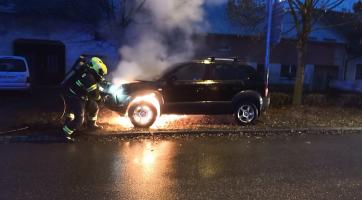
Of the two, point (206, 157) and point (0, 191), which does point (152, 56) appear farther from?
point (0, 191)

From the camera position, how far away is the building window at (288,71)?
22641 mm

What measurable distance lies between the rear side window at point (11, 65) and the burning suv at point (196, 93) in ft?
19.6

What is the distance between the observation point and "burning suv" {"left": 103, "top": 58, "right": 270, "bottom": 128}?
8719 mm

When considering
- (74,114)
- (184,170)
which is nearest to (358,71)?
(74,114)

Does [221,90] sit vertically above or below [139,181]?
above

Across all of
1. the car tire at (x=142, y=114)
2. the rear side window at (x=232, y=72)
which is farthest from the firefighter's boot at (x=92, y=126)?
the rear side window at (x=232, y=72)

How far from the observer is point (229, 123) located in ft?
32.1

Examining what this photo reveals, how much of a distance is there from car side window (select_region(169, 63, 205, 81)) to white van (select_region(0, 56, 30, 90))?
665 centimetres

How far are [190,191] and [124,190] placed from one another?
32.3 inches

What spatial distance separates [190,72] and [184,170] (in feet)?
12.2

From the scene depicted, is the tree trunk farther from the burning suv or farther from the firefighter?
the firefighter

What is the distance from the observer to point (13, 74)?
42.8 ft

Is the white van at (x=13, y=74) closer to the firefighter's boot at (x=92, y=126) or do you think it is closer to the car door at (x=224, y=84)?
the firefighter's boot at (x=92, y=126)

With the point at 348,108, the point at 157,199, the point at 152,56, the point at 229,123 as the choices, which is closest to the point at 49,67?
the point at 152,56
